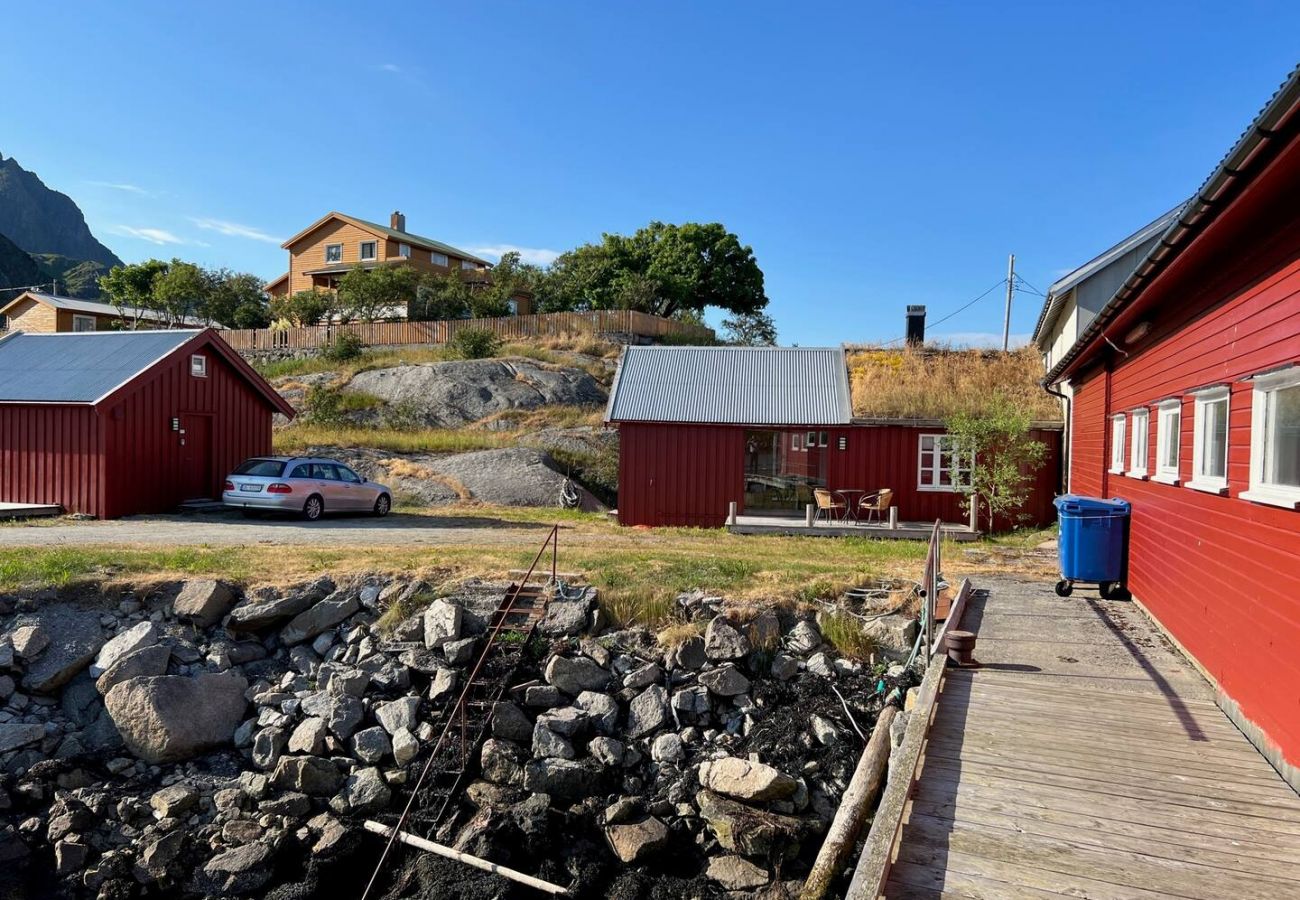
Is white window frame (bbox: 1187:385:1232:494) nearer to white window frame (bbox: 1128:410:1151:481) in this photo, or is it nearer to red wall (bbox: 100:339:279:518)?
white window frame (bbox: 1128:410:1151:481)

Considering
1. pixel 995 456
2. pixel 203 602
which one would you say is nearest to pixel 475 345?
Result: pixel 995 456

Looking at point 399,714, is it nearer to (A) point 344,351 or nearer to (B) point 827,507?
(B) point 827,507

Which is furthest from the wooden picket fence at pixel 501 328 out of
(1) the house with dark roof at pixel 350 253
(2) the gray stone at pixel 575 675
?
(2) the gray stone at pixel 575 675

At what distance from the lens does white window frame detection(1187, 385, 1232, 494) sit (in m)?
6.46

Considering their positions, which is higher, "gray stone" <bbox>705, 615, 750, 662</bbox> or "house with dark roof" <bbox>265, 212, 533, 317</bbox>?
"house with dark roof" <bbox>265, 212, 533, 317</bbox>

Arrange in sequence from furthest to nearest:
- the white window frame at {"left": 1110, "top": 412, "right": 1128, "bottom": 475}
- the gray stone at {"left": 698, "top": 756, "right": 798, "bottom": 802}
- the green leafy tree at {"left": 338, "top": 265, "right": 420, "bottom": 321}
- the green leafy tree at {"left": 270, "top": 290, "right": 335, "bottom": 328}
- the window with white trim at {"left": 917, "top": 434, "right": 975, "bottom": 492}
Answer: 1. the green leafy tree at {"left": 270, "top": 290, "right": 335, "bottom": 328}
2. the green leafy tree at {"left": 338, "top": 265, "right": 420, "bottom": 321}
3. the window with white trim at {"left": 917, "top": 434, "right": 975, "bottom": 492}
4. the white window frame at {"left": 1110, "top": 412, "right": 1128, "bottom": 475}
5. the gray stone at {"left": 698, "top": 756, "right": 798, "bottom": 802}

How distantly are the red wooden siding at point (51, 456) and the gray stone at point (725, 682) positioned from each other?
14864 millimetres

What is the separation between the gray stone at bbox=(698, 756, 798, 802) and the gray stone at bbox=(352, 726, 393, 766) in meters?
3.41

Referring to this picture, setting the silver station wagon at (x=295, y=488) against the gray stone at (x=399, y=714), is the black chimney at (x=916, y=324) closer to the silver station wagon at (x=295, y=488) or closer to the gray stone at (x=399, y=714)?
the silver station wagon at (x=295, y=488)

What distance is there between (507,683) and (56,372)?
52.6 feet

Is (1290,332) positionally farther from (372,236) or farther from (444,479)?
(372,236)

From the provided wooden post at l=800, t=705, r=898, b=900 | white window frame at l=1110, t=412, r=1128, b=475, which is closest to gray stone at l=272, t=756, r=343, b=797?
wooden post at l=800, t=705, r=898, b=900

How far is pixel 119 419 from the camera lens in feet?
57.9

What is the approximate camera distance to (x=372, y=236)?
50844 mm
